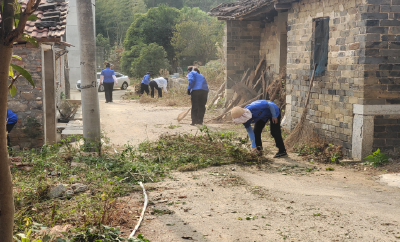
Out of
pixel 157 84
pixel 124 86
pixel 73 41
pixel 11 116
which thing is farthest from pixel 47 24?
pixel 124 86

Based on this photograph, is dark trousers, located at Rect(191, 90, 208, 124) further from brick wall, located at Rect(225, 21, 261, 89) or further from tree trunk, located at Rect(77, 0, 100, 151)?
tree trunk, located at Rect(77, 0, 100, 151)

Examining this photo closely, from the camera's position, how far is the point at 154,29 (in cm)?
3441

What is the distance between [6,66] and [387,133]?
6792 millimetres

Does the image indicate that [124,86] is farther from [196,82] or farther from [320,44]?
[320,44]

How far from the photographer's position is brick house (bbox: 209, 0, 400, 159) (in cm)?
744

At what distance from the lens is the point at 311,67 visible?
9.50 m

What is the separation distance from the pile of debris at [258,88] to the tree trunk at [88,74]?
219 inches

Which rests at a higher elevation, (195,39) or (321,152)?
(195,39)

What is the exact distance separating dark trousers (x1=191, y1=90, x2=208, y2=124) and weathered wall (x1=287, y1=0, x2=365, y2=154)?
3058 millimetres

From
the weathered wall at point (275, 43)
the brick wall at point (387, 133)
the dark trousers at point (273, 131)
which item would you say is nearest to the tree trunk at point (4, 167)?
the dark trousers at point (273, 131)

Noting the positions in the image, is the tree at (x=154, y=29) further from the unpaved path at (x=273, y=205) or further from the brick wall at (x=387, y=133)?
the unpaved path at (x=273, y=205)

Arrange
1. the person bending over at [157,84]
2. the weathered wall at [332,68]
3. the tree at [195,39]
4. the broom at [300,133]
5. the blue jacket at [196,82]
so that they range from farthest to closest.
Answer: the tree at [195,39] → the person bending over at [157,84] → the blue jacket at [196,82] → the broom at [300,133] → the weathered wall at [332,68]

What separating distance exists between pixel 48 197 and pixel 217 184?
230 cm

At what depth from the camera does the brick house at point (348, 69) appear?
24.4 ft
